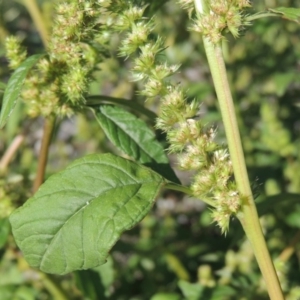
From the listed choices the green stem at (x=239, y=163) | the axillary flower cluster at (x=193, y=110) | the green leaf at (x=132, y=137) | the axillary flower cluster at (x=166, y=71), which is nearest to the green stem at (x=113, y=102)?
the green leaf at (x=132, y=137)

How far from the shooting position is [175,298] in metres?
1.74

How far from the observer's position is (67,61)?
1330 millimetres

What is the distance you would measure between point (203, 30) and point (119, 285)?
1636mm

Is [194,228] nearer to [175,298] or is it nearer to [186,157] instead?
[175,298]

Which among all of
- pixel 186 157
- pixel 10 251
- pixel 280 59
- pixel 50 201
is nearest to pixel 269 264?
pixel 186 157

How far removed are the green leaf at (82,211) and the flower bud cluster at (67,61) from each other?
25 centimetres

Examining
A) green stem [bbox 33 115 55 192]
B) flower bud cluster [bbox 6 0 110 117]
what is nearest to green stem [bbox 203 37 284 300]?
flower bud cluster [bbox 6 0 110 117]

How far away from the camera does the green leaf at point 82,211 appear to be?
3.60 feet

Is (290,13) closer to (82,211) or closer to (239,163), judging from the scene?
(239,163)

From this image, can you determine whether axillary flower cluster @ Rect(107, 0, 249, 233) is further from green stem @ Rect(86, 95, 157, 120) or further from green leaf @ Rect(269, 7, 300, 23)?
green stem @ Rect(86, 95, 157, 120)

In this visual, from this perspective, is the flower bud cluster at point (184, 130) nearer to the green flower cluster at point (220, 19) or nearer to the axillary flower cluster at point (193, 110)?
the axillary flower cluster at point (193, 110)

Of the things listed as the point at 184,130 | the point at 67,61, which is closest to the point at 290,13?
the point at 184,130

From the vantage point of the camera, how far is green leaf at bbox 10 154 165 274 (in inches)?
43.2

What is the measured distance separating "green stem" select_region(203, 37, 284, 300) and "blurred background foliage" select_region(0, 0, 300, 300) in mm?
451
